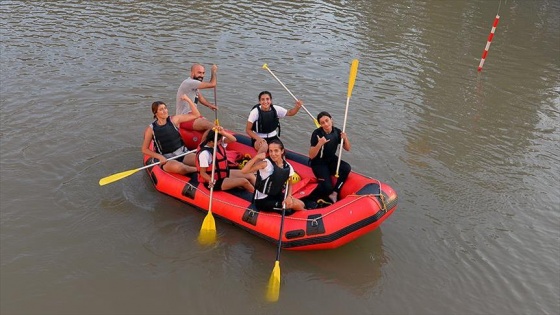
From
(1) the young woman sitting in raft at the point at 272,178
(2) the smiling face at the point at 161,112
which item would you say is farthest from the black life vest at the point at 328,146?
(2) the smiling face at the point at 161,112

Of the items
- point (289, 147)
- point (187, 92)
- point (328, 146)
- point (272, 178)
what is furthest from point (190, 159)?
point (289, 147)

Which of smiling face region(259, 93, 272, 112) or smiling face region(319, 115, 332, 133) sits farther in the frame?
smiling face region(259, 93, 272, 112)

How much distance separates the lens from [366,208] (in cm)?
549

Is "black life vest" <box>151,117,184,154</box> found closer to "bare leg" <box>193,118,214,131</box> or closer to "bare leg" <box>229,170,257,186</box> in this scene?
"bare leg" <box>193,118,214,131</box>

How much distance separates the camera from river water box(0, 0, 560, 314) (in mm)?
5320

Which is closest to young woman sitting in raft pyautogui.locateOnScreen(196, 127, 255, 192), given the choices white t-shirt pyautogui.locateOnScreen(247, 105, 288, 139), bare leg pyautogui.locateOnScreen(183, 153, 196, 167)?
bare leg pyautogui.locateOnScreen(183, 153, 196, 167)

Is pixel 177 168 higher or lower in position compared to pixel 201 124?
lower

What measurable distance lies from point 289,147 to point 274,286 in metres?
3.35

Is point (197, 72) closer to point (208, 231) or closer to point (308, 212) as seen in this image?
point (208, 231)

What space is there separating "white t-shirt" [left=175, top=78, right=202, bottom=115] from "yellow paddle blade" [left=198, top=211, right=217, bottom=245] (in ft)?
7.25

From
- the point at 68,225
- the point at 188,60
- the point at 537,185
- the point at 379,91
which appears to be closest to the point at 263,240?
the point at 68,225

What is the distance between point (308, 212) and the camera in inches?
223

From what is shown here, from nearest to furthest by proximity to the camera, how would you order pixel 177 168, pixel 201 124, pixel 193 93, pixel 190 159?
1. pixel 177 168
2. pixel 190 159
3. pixel 201 124
4. pixel 193 93

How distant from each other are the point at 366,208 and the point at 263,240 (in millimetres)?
1302
